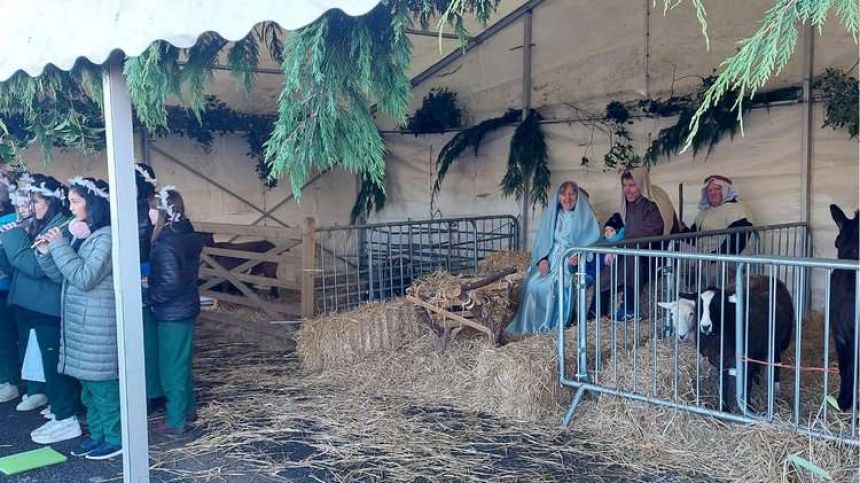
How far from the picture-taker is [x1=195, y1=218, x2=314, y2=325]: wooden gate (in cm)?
690

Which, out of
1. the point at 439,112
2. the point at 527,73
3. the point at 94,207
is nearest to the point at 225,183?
the point at 439,112

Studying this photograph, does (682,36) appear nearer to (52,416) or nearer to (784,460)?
(784,460)

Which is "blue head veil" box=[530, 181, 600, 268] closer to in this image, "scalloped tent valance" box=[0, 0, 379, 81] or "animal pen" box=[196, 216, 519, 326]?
"animal pen" box=[196, 216, 519, 326]

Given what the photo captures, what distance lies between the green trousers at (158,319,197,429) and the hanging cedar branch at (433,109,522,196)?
18.6 feet

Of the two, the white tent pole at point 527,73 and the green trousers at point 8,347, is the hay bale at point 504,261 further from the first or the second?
the green trousers at point 8,347

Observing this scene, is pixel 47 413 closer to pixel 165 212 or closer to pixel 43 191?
pixel 43 191

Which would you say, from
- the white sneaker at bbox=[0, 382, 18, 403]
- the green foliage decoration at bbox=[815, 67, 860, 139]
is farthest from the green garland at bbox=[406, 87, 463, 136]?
the white sneaker at bbox=[0, 382, 18, 403]

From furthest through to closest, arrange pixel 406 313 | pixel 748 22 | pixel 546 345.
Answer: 1. pixel 748 22
2. pixel 406 313
3. pixel 546 345

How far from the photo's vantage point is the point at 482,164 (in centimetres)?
1014

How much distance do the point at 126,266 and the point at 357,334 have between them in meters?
2.73

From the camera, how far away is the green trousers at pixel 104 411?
15.0 feet

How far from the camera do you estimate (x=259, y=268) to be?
835 cm

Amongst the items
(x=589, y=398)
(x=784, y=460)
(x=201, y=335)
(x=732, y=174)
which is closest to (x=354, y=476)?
(x=589, y=398)

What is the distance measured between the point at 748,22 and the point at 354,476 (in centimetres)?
593
